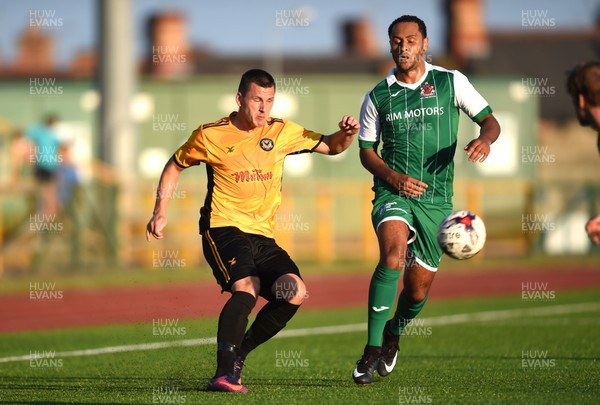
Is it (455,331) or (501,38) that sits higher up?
(501,38)

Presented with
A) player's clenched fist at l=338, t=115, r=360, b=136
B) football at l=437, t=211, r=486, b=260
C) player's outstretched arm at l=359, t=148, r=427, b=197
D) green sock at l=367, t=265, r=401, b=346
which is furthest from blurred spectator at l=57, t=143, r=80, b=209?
football at l=437, t=211, r=486, b=260

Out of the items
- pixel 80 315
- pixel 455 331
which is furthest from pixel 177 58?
pixel 455 331

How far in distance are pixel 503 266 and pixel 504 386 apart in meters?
17.7

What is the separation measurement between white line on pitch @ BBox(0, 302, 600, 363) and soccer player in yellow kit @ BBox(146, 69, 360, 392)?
8.99 ft

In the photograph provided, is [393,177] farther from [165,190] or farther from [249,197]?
[165,190]

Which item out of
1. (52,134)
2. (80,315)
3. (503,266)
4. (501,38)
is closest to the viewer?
(80,315)

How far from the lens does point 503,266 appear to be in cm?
2542

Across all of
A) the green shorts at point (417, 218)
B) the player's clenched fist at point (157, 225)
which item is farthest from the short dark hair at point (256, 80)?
the green shorts at point (417, 218)

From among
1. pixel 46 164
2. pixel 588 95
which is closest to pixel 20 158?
pixel 46 164

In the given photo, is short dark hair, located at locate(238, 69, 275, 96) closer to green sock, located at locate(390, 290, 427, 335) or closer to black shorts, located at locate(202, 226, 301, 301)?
black shorts, located at locate(202, 226, 301, 301)

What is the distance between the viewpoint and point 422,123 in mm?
8523

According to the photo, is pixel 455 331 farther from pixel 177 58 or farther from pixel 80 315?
pixel 177 58

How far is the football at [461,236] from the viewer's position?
26.3 ft

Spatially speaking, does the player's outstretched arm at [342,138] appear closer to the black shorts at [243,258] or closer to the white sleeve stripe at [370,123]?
the white sleeve stripe at [370,123]
